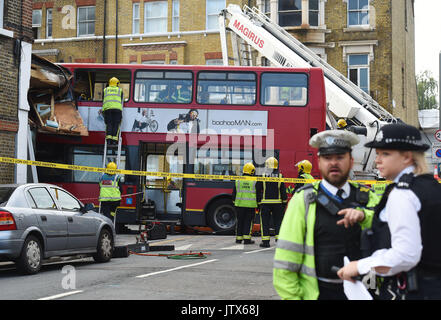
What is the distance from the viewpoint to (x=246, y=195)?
15.5m

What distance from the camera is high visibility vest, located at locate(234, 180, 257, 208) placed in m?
15.4

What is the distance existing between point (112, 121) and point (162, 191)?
8.52 ft

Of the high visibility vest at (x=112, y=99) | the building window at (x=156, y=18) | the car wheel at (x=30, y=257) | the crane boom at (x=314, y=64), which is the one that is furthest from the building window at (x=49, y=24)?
the car wheel at (x=30, y=257)

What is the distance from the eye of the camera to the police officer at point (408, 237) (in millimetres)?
3131

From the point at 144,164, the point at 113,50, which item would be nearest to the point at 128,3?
the point at 113,50

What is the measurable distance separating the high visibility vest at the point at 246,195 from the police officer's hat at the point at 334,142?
38.2 ft

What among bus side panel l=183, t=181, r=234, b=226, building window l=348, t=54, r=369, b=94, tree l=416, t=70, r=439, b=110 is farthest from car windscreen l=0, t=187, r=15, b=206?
tree l=416, t=70, r=439, b=110

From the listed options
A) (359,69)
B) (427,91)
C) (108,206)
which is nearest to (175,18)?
(359,69)

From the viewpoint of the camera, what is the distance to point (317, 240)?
356 centimetres

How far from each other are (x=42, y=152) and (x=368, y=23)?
1750 centimetres

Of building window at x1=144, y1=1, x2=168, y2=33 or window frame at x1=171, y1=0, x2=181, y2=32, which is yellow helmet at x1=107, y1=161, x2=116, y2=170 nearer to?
window frame at x1=171, y1=0, x2=181, y2=32

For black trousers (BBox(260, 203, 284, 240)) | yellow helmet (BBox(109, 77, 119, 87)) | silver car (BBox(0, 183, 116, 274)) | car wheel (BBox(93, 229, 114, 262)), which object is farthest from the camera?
yellow helmet (BBox(109, 77, 119, 87))

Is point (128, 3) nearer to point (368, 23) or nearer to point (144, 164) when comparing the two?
point (368, 23)

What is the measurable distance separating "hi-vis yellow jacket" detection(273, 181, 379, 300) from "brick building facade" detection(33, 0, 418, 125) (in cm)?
2752
